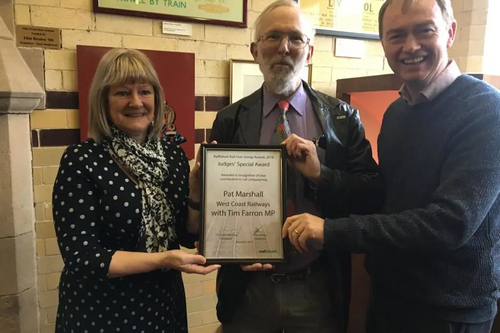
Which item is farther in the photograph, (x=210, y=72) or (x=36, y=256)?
(x=210, y=72)

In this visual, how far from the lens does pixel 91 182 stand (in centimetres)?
127

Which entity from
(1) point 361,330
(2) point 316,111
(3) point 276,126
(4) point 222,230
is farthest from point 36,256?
(1) point 361,330

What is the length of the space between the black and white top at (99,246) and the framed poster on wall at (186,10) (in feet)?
3.79

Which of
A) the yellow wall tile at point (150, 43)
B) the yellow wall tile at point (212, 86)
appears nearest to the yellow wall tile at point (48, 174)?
the yellow wall tile at point (150, 43)

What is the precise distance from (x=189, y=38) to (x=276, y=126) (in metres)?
1.12

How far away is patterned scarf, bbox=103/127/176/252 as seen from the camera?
4.35 feet

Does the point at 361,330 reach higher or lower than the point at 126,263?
lower

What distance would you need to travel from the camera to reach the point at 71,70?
2143mm

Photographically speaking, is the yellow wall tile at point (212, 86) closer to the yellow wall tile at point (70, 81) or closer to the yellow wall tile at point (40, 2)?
the yellow wall tile at point (70, 81)

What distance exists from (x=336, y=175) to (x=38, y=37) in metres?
1.65

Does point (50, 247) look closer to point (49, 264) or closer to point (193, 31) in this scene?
point (49, 264)

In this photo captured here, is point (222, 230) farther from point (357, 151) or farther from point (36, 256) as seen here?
point (36, 256)

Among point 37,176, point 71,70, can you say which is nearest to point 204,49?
point 71,70

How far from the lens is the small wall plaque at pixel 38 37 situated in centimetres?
201
